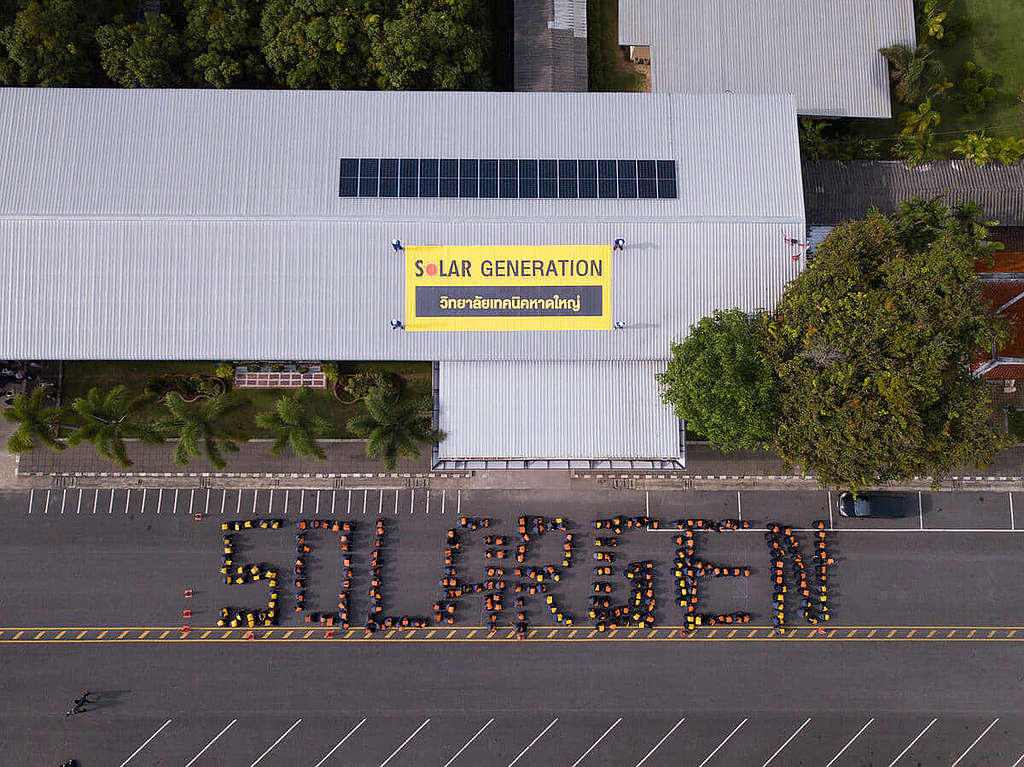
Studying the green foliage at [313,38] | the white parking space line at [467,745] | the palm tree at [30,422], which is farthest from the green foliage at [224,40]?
the white parking space line at [467,745]

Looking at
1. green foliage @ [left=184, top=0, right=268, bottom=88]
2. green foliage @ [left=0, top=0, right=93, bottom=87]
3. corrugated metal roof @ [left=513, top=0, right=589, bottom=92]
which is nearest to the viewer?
green foliage @ [left=0, top=0, right=93, bottom=87]

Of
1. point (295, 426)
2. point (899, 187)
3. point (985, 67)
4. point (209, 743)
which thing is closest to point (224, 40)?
point (295, 426)

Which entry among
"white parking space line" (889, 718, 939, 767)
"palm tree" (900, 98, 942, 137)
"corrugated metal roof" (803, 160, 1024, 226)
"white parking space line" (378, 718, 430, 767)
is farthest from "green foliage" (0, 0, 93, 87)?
"white parking space line" (889, 718, 939, 767)

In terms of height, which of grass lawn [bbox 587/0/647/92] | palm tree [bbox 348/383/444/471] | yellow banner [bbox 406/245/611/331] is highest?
grass lawn [bbox 587/0/647/92]

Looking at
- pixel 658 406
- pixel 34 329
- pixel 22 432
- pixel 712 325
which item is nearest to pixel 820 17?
pixel 712 325

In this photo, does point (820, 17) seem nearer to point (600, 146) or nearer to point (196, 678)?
point (600, 146)

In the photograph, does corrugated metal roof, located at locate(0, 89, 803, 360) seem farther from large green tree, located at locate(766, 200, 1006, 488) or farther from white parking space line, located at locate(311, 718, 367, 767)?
white parking space line, located at locate(311, 718, 367, 767)
